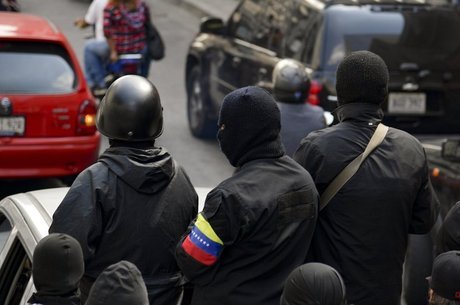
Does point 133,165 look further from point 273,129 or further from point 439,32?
point 439,32

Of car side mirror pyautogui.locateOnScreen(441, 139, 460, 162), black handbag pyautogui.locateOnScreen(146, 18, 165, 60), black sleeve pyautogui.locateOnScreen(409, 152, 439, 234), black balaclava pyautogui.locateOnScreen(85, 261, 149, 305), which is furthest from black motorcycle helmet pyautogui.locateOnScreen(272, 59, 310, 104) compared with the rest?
black handbag pyautogui.locateOnScreen(146, 18, 165, 60)

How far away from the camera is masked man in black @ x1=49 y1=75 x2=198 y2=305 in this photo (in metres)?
4.34

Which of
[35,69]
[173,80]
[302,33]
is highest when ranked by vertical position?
[302,33]

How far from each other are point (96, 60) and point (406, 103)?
4.01 meters

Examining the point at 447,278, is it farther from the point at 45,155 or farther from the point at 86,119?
the point at 86,119

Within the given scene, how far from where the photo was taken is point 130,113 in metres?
4.55

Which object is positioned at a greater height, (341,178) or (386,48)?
(341,178)

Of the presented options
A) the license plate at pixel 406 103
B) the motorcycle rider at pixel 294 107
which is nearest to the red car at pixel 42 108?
the motorcycle rider at pixel 294 107

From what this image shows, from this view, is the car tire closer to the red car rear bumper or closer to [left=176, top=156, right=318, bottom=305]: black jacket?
the red car rear bumper

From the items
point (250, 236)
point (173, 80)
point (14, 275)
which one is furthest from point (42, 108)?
point (173, 80)

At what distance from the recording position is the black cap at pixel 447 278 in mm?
4102

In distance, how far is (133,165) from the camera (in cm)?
446

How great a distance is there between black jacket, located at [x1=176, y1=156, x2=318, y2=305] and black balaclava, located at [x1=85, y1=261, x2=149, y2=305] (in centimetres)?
55

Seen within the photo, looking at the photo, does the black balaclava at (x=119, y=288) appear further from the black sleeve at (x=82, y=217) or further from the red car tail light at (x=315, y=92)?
the red car tail light at (x=315, y=92)
